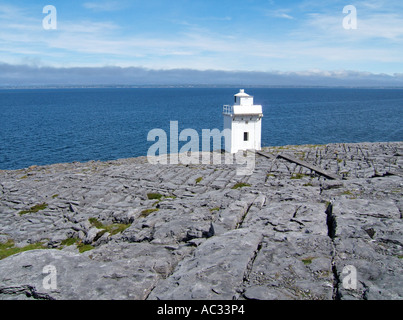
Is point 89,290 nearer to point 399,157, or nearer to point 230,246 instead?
point 230,246

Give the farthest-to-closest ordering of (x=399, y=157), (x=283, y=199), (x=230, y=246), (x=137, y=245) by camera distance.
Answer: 1. (x=399, y=157)
2. (x=283, y=199)
3. (x=137, y=245)
4. (x=230, y=246)

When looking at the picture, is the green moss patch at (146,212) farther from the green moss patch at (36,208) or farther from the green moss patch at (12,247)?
the green moss patch at (36,208)

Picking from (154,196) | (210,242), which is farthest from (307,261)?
(154,196)

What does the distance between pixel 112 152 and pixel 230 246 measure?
48.7 meters

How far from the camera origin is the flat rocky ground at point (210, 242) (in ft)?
25.5

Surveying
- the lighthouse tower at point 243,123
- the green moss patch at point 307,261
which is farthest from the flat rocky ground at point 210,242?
the lighthouse tower at point 243,123

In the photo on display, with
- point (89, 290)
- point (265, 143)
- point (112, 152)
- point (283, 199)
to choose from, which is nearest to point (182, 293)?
point (89, 290)

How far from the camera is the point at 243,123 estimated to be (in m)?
36.0

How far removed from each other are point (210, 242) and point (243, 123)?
88.3 feet

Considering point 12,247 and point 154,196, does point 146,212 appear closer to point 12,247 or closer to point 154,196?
point 154,196

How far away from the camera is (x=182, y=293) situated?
7.52 metres

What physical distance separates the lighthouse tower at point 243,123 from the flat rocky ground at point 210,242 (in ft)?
45.6

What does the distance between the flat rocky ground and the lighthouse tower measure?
13.9m

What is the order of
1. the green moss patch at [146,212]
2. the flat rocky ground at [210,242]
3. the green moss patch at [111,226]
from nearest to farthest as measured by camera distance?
the flat rocky ground at [210,242] → the green moss patch at [111,226] → the green moss patch at [146,212]
